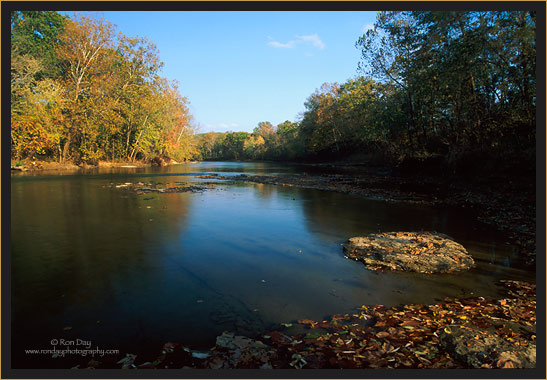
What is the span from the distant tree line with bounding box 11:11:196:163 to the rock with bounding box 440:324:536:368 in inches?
1489

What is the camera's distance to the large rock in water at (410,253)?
6.12 metres

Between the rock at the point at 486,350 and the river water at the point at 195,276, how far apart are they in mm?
1200

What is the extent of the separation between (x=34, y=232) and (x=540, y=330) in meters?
11.5

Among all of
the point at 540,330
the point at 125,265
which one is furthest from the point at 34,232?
the point at 540,330

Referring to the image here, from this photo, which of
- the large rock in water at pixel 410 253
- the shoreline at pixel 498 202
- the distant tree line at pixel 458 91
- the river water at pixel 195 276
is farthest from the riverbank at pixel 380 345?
the distant tree line at pixel 458 91

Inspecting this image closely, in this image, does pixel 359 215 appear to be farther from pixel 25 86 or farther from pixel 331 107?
pixel 331 107

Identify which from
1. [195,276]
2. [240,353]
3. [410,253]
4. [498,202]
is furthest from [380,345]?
[498,202]

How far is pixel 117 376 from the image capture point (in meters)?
2.16

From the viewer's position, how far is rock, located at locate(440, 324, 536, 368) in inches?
120

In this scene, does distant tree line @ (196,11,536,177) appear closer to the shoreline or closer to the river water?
the shoreline

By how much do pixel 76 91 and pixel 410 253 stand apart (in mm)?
43567

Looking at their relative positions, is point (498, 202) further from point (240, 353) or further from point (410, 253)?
point (240, 353)

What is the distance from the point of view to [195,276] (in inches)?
223

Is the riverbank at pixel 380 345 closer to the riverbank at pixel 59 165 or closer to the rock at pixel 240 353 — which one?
the rock at pixel 240 353
